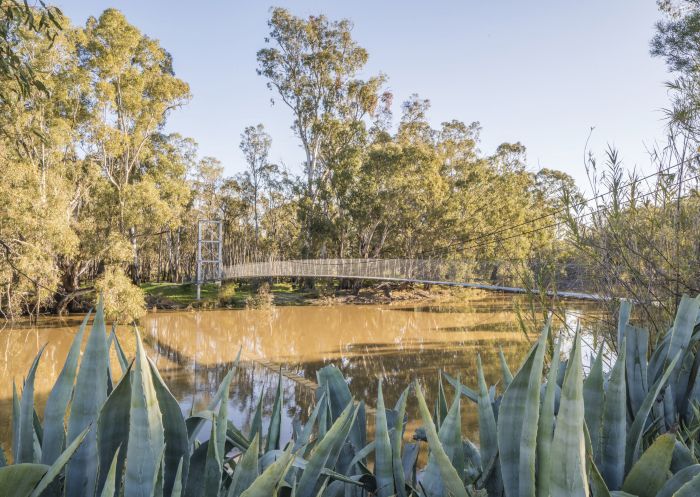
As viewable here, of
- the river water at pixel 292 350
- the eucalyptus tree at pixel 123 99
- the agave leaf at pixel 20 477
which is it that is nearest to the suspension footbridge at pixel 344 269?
the river water at pixel 292 350

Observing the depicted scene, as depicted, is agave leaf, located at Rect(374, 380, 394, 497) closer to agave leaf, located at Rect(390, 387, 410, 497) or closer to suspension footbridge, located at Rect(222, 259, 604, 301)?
agave leaf, located at Rect(390, 387, 410, 497)

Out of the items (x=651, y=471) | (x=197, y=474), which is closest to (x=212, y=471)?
(x=197, y=474)

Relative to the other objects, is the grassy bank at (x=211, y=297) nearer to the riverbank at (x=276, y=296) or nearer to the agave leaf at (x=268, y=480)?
the riverbank at (x=276, y=296)

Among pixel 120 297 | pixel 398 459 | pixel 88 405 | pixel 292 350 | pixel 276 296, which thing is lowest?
pixel 292 350

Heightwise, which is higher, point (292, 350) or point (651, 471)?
point (651, 471)

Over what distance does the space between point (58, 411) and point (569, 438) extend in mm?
609

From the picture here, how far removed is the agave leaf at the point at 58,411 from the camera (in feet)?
2.19

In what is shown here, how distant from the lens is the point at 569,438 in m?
0.47

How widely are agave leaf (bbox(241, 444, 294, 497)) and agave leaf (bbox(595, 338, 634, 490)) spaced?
46 cm

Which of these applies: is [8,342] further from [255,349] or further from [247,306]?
[247,306]

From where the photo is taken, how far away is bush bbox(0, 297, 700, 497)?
19.6 inches

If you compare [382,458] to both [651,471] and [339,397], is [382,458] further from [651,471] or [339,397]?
[651,471]

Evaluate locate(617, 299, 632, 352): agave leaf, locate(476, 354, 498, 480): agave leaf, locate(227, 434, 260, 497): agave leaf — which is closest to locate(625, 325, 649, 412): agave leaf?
locate(617, 299, 632, 352): agave leaf

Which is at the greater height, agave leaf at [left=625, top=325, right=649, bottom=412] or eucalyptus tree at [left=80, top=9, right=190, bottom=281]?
eucalyptus tree at [left=80, top=9, right=190, bottom=281]
